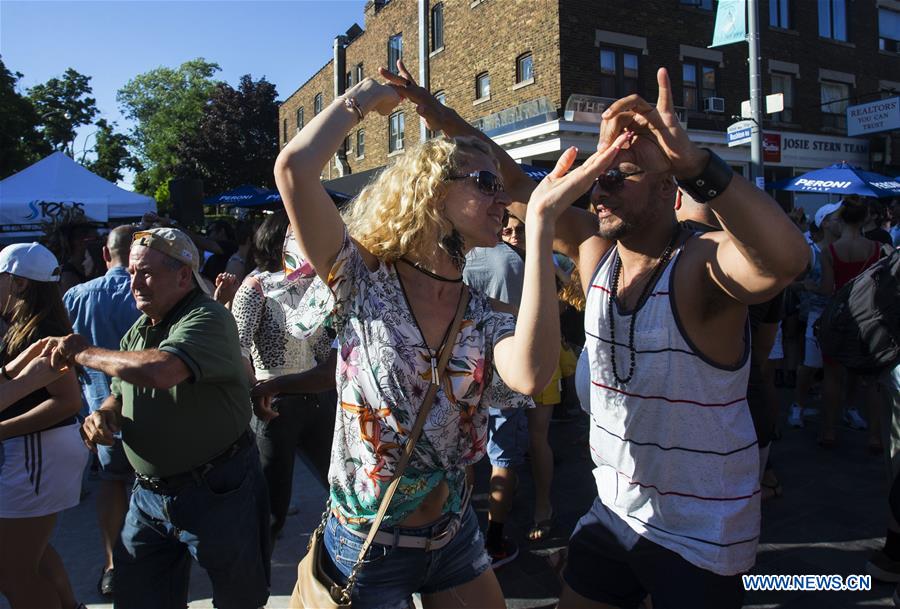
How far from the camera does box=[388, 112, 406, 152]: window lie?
2470cm

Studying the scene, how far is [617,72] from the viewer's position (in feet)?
58.9

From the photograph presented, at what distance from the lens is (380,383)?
1.82 meters

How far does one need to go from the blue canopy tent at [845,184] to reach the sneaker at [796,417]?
695cm

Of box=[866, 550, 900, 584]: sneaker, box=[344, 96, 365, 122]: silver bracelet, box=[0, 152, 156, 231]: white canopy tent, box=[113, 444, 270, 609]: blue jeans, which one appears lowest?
box=[866, 550, 900, 584]: sneaker

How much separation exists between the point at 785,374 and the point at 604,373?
747 centimetres

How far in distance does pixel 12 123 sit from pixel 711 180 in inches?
1440

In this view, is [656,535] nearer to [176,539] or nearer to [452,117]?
[452,117]

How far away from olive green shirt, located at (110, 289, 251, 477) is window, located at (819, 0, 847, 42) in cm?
2496

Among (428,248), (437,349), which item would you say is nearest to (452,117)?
(428,248)

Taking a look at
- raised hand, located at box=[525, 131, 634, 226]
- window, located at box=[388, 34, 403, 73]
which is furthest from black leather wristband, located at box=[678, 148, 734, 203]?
window, located at box=[388, 34, 403, 73]

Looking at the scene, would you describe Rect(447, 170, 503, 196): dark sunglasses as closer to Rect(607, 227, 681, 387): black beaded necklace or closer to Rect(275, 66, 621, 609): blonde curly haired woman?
Rect(275, 66, 621, 609): blonde curly haired woman

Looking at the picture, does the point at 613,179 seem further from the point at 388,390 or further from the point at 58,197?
the point at 58,197

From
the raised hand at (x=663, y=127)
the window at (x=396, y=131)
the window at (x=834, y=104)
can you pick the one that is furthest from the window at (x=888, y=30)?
the raised hand at (x=663, y=127)

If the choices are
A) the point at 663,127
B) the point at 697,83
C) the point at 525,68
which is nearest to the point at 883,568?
the point at 663,127
